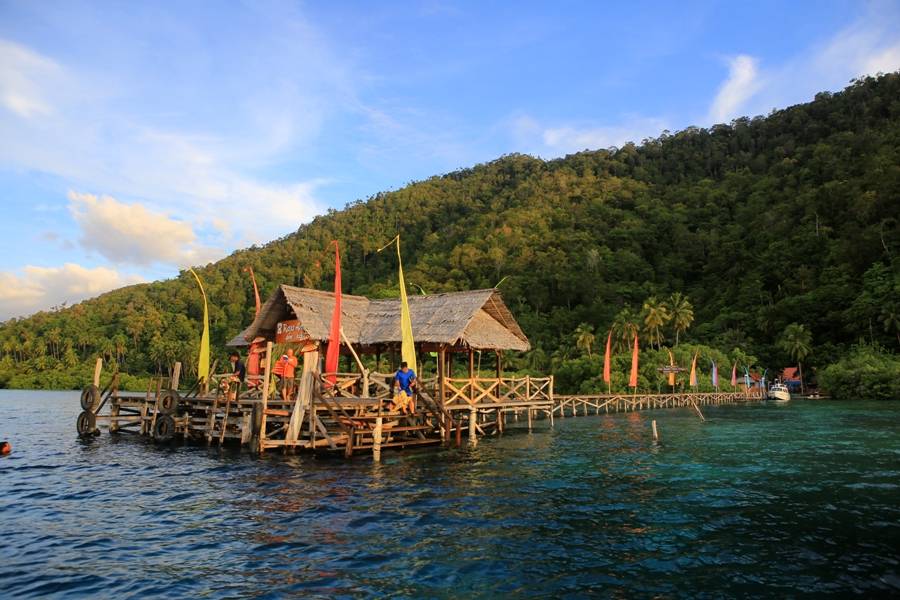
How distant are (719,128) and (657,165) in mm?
20413

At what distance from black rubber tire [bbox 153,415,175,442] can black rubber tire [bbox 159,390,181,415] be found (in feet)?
1.00

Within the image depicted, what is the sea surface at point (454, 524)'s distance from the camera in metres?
7.46

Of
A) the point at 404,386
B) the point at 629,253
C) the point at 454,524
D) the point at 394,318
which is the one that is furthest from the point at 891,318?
the point at 454,524

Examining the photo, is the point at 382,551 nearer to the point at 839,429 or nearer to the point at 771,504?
the point at 771,504

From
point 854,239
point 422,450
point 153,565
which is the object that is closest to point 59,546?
point 153,565

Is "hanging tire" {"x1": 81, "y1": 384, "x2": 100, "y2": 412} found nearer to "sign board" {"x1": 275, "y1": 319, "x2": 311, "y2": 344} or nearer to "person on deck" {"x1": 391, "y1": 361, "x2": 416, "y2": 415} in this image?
"sign board" {"x1": 275, "y1": 319, "x2": 311, "y2": 344}

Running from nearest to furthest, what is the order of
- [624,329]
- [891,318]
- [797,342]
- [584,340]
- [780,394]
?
[780,394]
[891,318]
[797,342]
[584,340]
[624,329]

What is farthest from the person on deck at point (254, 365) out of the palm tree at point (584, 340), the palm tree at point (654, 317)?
the palm tree at point (654, 317)

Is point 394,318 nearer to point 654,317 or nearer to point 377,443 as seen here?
point 377,443

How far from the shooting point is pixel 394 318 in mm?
24344

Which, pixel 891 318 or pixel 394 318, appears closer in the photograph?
pixel 394 318

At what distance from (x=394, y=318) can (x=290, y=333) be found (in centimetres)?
426

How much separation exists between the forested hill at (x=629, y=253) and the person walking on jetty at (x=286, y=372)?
36974 millimetres

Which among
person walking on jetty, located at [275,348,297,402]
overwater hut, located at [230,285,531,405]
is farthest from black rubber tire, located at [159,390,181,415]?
person walking on jetty, located at [275,348,297,402]
